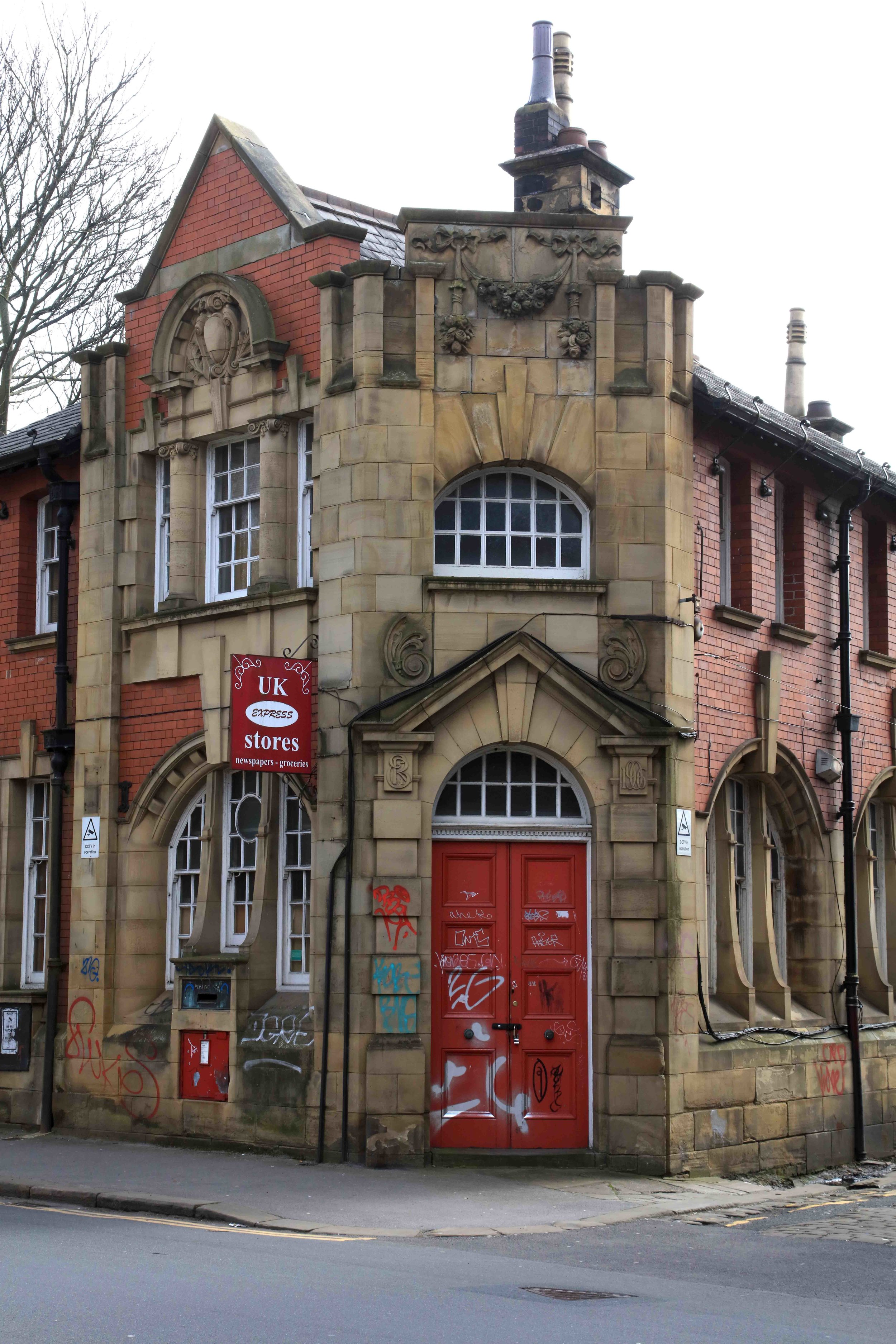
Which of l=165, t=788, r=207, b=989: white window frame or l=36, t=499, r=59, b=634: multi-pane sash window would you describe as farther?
l=36, t=499, r=59, b=634: multi-pane sash window

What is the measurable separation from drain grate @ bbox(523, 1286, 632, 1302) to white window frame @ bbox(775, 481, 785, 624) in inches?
394

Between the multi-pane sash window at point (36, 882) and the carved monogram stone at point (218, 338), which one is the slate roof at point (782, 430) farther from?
the multi-pane sash window at point (36, 882)

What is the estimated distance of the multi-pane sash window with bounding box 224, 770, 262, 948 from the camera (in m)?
15.8

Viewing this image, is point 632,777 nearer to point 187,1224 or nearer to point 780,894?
point 780,894

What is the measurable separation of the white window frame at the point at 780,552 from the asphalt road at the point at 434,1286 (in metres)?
7.73

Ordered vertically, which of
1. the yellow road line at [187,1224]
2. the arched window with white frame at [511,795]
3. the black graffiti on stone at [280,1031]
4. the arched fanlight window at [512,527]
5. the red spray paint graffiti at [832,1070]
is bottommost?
the yellow road line at [187,1224]

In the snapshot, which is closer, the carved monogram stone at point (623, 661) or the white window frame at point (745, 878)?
the carved monogram stone at point (623, 661)

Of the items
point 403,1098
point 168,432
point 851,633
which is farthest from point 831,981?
point 168,432

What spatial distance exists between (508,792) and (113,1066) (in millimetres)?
5057

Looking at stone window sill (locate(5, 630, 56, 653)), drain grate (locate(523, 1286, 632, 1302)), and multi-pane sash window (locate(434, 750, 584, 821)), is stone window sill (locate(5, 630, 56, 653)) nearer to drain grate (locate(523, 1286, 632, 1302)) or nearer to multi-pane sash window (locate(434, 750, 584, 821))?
multi-pane sash window (locate(434, 750, 584, 821))

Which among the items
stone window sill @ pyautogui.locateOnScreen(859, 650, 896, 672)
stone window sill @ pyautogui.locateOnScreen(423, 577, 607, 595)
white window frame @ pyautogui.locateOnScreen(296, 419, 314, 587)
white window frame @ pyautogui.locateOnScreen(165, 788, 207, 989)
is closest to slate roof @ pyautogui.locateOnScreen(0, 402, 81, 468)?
stone window sill @ pyautogui.locateOnScreen(859, 650, 896, 672)

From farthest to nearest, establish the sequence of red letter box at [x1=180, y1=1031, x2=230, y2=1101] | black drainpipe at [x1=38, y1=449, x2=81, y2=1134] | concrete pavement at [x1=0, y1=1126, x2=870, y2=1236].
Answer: black drainpipe at [x1=38, y1=449, x2=81, y2=1134] → red letter box at [x1=180, y1=1031, x2=230, y2=1101] → concrete pavement at [x1=0, y1=1126, x2=870, y2=1236]

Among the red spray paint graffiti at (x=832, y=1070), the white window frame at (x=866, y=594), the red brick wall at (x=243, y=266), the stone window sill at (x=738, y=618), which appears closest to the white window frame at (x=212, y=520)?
the red brick wall at (x=243, y=266)

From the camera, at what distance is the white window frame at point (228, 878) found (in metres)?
15.8
